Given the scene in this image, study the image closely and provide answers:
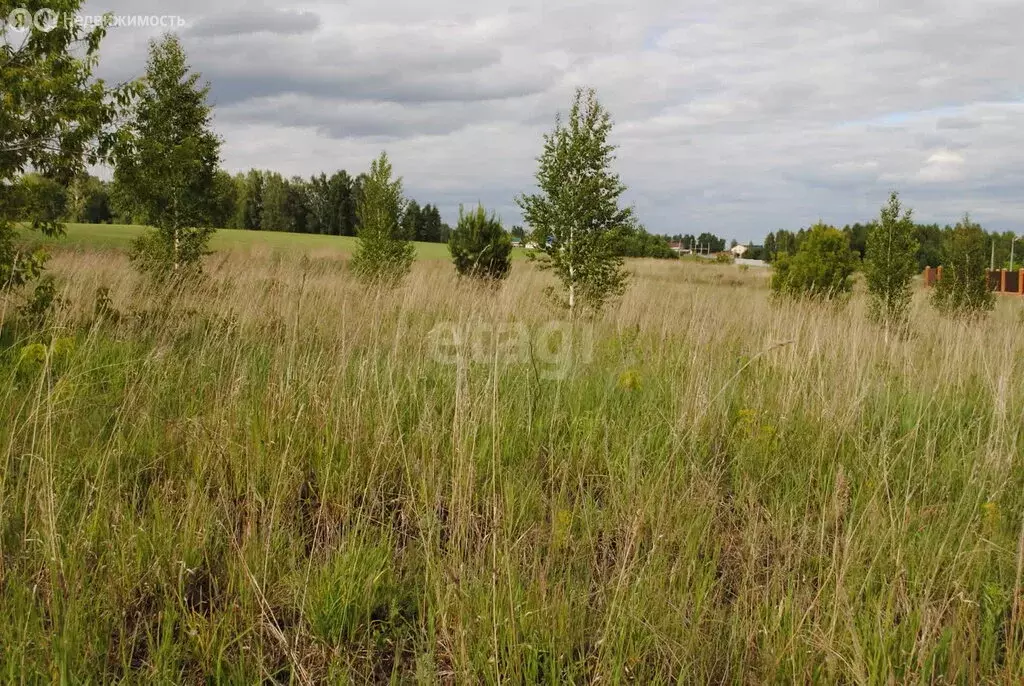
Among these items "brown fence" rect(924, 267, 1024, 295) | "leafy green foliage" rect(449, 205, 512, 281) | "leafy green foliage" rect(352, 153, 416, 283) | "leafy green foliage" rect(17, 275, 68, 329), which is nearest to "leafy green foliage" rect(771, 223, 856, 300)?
"leafy green foliage" rect(449, 205, 512, 281)

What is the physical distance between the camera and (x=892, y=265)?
31.6ft

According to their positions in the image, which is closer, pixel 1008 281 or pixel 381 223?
pixel 381 223

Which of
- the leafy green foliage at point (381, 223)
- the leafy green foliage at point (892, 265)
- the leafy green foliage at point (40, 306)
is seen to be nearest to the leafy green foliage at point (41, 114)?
the leafy green foliage at point (40, 306)

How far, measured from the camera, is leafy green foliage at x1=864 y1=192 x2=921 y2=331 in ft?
31.3

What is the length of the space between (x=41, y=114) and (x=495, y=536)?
505cm

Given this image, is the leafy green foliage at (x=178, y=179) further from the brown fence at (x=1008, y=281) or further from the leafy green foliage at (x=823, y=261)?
the brown fence at (x=1008, y=281)

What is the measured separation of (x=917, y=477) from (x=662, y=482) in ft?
4.12

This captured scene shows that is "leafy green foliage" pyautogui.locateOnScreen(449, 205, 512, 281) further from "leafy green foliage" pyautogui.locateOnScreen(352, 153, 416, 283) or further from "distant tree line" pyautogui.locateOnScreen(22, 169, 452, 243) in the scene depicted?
"distant tree line" pyautogui.locateOnScreen(22, 169, 452, 243)

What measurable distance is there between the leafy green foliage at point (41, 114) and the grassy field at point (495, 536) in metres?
1.56

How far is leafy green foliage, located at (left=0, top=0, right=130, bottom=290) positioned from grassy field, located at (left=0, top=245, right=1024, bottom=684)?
1.56 metres

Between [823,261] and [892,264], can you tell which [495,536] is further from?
[823,261]

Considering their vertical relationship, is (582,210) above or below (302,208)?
below

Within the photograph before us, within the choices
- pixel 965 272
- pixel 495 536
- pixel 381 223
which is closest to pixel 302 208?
pixel 381 223

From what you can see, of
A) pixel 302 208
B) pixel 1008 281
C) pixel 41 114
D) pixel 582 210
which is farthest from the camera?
pixel 302 208
